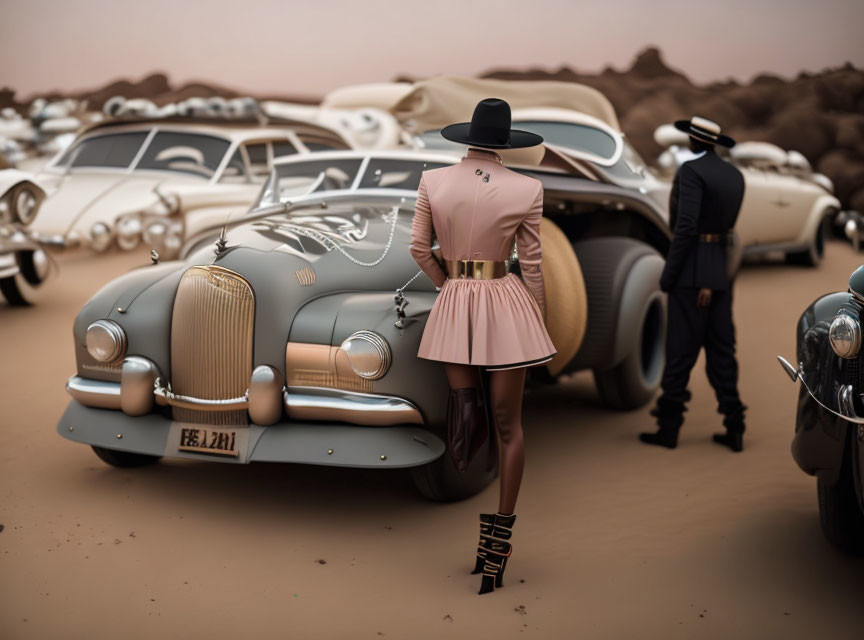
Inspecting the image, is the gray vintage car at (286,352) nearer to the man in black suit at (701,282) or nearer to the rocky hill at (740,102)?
the man in black suit at (701,282)

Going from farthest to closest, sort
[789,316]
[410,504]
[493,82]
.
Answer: [789,316] < [493,82] < [410,504]

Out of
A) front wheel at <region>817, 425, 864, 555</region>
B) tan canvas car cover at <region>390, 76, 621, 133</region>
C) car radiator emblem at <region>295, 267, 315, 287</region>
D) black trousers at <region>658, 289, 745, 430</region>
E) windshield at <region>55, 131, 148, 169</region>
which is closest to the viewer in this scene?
front wheel at <region>817, 425, 864, 555</region>

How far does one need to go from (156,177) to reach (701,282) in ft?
18.6

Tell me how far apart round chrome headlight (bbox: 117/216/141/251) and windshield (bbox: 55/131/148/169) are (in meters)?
1.31

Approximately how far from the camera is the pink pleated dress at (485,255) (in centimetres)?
317

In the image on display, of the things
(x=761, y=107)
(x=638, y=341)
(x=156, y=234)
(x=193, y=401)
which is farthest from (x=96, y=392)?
(x=761, y=107)

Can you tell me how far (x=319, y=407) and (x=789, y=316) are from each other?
5869 mm

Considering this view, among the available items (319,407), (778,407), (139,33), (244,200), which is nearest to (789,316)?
(778,407)

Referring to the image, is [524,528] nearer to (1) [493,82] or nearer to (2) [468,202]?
(2) [468,202]

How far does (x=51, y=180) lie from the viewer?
28.3ft

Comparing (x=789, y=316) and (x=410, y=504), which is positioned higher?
(x=410, y=504)

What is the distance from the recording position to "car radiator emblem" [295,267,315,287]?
384 centimetres

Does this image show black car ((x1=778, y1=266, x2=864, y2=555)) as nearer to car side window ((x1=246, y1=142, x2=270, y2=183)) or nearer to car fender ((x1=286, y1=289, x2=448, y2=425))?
car fender ((x1=286, y1=289, x2=448, y2=425))

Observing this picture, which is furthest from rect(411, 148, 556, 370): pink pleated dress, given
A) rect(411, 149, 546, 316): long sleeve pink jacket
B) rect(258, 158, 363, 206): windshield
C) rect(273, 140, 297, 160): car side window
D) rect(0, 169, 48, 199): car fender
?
rect(273, 140, 297, 160): car side window
